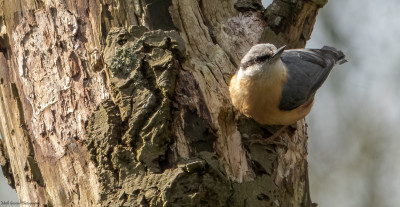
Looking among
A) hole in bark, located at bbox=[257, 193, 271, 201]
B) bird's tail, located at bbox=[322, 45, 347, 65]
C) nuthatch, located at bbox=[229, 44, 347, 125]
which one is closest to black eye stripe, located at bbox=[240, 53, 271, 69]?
nuthatch, located at bbox=[229, 44, 347, 125]

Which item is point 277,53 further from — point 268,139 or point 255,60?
point 268,139

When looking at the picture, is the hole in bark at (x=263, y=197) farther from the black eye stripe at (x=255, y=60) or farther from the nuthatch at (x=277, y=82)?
the black eye stripe at (x=255, y=60)

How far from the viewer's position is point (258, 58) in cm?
317

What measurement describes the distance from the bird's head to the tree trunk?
4.1 inches

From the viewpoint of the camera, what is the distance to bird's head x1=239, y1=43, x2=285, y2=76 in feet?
10.1

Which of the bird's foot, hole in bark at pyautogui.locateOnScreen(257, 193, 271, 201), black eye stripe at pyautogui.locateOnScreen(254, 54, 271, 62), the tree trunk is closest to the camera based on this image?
the tree trunk

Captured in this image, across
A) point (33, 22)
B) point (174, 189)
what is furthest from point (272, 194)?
point (33, 22)

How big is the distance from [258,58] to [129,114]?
1125 millimetres

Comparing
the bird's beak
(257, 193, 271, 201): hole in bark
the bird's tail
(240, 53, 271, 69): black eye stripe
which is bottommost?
(257, 193, 271, 201): hole in bark

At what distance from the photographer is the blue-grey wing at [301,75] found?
3.50 m

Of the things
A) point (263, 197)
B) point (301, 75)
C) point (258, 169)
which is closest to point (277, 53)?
point (301, 75)

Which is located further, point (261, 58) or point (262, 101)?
point (262, 101)

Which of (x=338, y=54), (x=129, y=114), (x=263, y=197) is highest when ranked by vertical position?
(x=338, y=54)

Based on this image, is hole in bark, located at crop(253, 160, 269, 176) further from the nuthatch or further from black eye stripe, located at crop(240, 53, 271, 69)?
black eye stripe, located at crop(240, 53, 271, 69)
